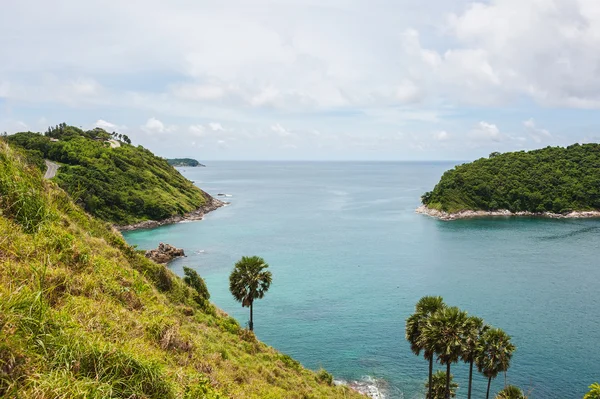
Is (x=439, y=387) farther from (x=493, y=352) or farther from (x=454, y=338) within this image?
(x=454, y=338)

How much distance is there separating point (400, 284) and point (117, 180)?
99.2m

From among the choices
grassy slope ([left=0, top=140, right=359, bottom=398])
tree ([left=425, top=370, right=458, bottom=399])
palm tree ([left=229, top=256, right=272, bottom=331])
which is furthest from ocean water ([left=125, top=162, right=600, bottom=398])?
grassy slope ([left=0, top=140, right=359, bottom=398])

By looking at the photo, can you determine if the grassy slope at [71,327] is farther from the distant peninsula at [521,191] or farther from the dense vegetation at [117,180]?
the distant peninsula at [521,191]

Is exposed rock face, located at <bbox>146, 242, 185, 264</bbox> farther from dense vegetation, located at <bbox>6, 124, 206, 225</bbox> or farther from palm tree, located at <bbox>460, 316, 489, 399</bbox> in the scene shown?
palm tree, located at <bbox>460, 316, 489, 399</bbox>

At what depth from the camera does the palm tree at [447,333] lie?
27.0 metres

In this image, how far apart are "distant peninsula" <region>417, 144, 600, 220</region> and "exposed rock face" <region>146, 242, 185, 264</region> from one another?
3664 inches

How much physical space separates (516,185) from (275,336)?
465 ft

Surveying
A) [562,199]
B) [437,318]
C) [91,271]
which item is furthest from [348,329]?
[562,199]

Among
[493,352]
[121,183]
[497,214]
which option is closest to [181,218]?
[121,183]

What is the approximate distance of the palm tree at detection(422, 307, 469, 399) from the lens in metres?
27.0

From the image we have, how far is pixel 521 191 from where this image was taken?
486ft

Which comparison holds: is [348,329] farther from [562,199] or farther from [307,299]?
[562,199]

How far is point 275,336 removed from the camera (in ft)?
159

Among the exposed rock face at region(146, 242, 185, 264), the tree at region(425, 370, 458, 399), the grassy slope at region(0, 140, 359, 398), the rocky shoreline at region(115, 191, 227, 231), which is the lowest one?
the tree at region(425, 370, 458, 399)
